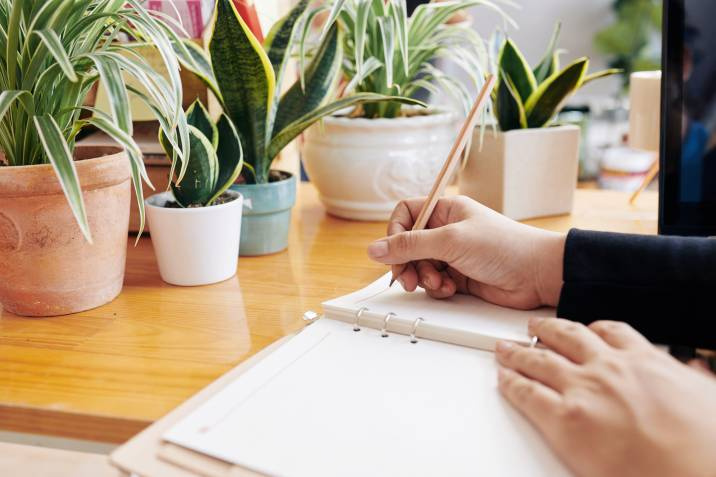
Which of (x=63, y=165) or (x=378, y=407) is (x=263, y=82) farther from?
(x=378, y=407)

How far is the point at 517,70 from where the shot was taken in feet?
3.28

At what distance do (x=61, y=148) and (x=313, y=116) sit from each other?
33 cm

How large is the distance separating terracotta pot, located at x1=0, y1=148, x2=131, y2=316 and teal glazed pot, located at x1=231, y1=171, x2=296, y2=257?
0.17m

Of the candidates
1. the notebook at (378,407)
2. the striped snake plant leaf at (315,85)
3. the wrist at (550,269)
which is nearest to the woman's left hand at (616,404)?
the notebook at (378,407)

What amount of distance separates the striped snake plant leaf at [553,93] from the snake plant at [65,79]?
0.56m

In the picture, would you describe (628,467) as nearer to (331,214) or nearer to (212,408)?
(212,408)

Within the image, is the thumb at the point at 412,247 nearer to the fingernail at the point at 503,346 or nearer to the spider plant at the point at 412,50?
the fingernail at the point at 503,346

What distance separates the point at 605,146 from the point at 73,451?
8.28ft

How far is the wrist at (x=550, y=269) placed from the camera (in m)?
0.64

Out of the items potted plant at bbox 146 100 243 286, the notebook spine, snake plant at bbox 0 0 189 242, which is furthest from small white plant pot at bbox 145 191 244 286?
the notebook spine

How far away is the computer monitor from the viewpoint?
75cm

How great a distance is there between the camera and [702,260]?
58cm

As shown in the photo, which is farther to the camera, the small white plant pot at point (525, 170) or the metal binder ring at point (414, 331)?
the small white plant pot at point (525, 170)

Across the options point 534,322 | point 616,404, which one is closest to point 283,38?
point 534,322
